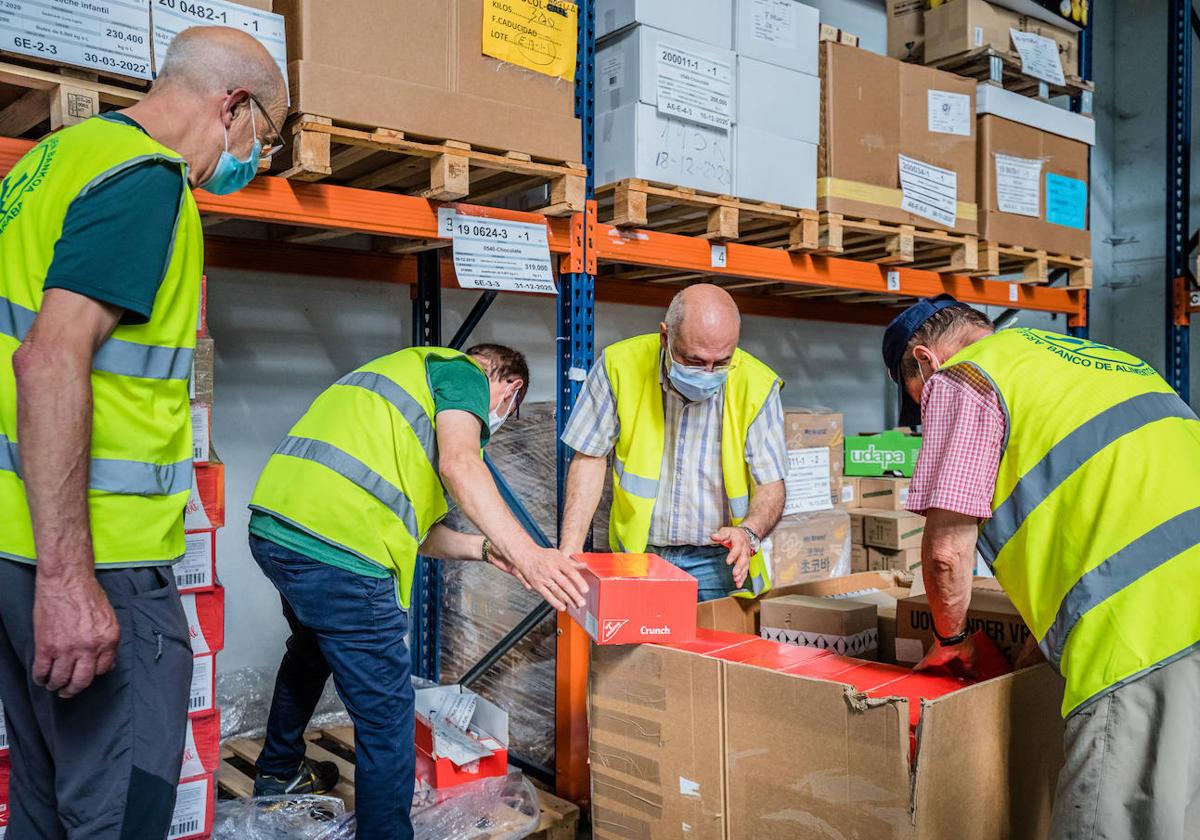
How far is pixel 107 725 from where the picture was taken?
1763 mm

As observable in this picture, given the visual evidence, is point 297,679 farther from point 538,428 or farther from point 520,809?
point 538,428

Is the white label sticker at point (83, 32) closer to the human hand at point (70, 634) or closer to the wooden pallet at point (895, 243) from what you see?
the human hand at point (70, 634)

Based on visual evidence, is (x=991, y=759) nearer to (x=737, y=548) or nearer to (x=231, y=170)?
(x=737, y=548)

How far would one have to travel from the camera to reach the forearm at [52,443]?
5.37 feet

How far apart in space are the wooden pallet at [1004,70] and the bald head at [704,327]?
3.18m

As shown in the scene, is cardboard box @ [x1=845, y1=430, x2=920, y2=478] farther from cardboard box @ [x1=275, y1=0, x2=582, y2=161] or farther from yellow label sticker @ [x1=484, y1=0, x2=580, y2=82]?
yellow label sticker @ [x1=484, y1=0, x2=580, y2=82]

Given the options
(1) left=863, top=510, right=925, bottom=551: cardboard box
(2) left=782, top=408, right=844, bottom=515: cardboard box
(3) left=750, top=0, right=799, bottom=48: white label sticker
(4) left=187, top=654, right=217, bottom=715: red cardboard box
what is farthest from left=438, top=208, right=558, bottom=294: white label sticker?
(1) left=863, top=510, right=925, bottom=551: cardboard box

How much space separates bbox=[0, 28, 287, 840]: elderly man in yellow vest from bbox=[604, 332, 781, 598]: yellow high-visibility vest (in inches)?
73.1

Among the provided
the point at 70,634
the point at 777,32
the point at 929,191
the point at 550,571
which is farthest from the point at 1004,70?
the point at 70,634

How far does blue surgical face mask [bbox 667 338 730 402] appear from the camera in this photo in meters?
3.37

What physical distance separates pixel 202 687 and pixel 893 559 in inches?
148

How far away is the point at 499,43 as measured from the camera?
3.42m

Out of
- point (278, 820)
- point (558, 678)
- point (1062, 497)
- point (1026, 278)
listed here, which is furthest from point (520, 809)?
point (1026, 278)

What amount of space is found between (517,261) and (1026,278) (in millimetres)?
3397
